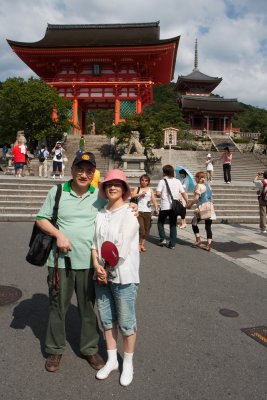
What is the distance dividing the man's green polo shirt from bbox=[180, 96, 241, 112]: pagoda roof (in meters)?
39.8

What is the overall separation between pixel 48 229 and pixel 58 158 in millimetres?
11147

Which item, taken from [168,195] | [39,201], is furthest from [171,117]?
[168,195]

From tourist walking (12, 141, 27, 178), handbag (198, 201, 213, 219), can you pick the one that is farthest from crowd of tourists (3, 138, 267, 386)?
tourist walking (12, 141, 27, 178)

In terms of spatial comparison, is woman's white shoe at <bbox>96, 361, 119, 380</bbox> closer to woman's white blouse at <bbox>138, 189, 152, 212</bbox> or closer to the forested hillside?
woman's white blouse at <bbox>138, 189, 152, 212</bbox>

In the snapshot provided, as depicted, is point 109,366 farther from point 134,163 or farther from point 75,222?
point 134,163

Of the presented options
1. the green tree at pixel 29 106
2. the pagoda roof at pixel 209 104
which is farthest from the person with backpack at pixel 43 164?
the pagoda roof at pixel 209 104

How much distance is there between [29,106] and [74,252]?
62.4 ft

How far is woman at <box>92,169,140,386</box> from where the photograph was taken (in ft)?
7.75

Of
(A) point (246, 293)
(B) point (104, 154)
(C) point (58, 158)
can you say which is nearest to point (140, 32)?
(B) point (104, 154)

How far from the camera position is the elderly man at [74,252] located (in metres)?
2.50

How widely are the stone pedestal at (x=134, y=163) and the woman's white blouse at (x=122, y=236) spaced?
13.3 m

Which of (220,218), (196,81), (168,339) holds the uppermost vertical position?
(196,81)

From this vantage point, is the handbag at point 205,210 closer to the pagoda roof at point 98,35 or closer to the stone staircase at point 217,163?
the stone staircase at point 217,163

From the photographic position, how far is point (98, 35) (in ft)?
96.1
